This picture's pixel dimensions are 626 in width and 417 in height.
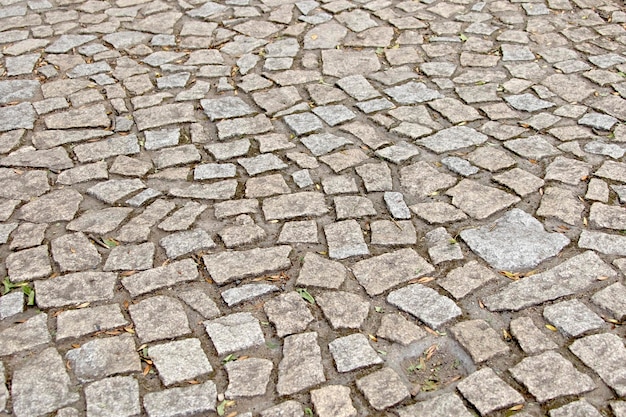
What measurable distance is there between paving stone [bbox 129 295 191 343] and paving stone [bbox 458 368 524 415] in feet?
4.36

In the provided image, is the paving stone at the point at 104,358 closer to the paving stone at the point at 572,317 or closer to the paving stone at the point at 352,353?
the paving stone at the point at 352,353

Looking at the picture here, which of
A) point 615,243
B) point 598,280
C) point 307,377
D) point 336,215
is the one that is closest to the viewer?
point 307,377

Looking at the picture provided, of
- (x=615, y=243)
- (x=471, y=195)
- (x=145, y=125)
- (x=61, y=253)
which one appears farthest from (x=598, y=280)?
(x=145, y=125)

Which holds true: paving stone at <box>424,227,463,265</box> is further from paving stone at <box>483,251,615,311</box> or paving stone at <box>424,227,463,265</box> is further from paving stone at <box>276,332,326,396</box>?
paving stone at <box>276,332,326,396</box>

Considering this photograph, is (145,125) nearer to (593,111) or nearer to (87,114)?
(87,114)

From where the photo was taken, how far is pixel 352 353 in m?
3.27

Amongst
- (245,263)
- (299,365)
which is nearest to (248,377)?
(299,365)

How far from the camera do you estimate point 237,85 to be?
5.60 m

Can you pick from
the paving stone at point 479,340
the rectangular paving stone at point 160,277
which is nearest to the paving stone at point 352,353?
the paving stone at point 479,340

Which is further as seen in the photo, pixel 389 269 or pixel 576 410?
pixel 389 269

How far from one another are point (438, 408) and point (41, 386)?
1726mm

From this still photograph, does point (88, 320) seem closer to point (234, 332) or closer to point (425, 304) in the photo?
point (234, 332)

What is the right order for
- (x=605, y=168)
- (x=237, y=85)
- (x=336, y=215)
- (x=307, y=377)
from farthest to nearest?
(x=237, y=85) → (x=605, y=168) → (x=336, y=215) → (x=307, y=377)

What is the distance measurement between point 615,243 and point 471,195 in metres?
0.86
